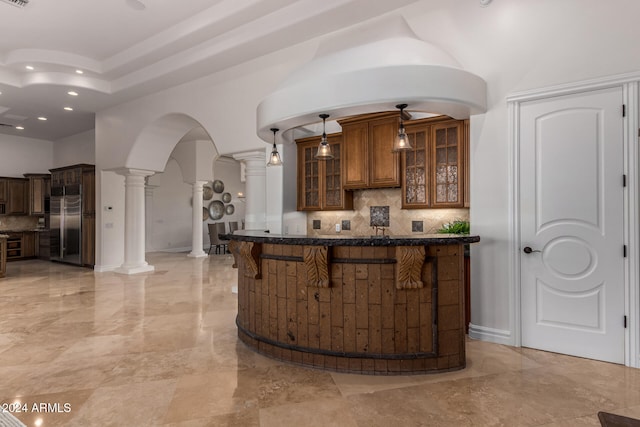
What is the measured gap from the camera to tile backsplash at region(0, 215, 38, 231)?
10.1m

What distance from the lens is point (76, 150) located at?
10.2 meters

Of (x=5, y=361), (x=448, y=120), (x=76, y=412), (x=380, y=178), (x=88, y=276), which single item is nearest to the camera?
(x=76, y=412)

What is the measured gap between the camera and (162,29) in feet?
16.9

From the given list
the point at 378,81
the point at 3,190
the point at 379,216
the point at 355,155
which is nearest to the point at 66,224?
the point at 3,190

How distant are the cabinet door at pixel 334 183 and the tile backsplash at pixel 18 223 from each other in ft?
32.5

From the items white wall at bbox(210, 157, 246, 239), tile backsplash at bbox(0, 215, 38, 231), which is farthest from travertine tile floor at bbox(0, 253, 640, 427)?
white wall at bbox(210, 157, 246, 239)

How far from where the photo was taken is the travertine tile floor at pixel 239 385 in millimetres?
2281

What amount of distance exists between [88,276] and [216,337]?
5.24 m

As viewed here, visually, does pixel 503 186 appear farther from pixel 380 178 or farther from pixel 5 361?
pixel 5 361

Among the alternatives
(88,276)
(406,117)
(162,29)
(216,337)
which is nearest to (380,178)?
(406,117)

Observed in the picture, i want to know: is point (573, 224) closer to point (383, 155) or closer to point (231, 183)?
point (383, 155)

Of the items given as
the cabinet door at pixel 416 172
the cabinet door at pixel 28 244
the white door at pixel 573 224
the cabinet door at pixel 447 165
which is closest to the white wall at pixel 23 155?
the cabinet door at pixel 28 244

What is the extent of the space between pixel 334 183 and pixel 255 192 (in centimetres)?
127

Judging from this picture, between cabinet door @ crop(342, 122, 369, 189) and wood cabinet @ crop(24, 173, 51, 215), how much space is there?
9.30 meters
